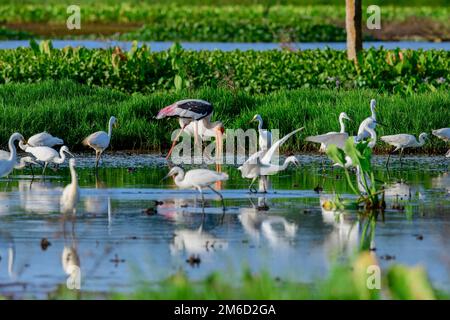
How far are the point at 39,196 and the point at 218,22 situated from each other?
125ft

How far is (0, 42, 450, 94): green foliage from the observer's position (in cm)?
2422

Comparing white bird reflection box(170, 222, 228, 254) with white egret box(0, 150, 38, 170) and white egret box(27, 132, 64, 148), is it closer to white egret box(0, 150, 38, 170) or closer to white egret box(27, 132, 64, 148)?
white egret box(0, 150, 38, 170)

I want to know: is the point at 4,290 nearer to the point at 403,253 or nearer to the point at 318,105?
the point at 403,253

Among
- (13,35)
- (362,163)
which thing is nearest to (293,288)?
(362,163)

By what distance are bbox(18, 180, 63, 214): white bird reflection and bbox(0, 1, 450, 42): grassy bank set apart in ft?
102

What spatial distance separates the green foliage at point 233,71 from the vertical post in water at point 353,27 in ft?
3.64

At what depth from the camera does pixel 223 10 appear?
2313 inches

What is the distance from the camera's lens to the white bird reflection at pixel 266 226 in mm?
11672

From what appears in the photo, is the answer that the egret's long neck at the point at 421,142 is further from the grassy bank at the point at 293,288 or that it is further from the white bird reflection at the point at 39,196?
the grassy bank at the point at 293,288

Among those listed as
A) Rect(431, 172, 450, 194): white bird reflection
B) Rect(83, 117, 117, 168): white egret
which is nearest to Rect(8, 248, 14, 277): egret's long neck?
Rect(431, 172, 450, 194): white bird reflection

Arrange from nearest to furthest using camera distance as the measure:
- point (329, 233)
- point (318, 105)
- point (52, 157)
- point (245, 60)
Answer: point (329, 233) → point (52, 157) → point (318, 105) → point (245, 60)

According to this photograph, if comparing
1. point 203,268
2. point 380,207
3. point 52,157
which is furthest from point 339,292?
point 52,157
